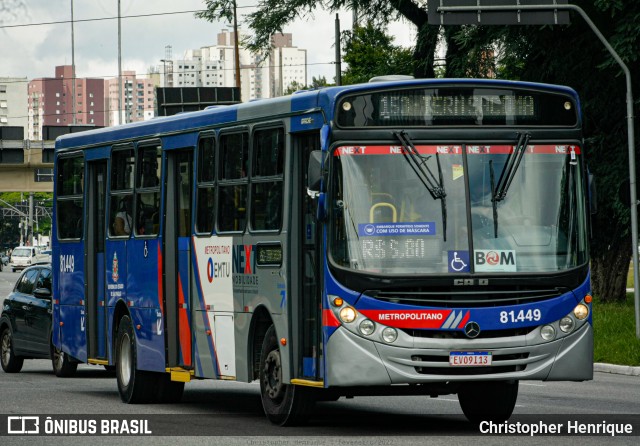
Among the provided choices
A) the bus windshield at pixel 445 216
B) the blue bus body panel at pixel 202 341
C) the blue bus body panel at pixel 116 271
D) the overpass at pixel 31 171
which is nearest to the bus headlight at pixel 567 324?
the bus windshield at pixel 445 216

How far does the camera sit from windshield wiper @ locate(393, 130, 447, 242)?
1239cm

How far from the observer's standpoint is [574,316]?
1266 centimetres

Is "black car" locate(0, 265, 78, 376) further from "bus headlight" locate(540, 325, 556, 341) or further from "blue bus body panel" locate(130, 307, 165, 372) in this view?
"bus headlight" locate(540, 325, 556, 341)

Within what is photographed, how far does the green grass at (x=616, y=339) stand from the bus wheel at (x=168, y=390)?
9286mm

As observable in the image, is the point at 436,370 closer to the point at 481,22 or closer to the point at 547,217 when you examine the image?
the point at 547,217

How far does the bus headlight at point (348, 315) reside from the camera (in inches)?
482

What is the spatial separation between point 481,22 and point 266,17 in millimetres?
16979

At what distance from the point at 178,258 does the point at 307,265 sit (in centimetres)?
333

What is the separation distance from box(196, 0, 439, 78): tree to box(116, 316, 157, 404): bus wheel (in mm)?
22637

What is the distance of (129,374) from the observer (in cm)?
1719

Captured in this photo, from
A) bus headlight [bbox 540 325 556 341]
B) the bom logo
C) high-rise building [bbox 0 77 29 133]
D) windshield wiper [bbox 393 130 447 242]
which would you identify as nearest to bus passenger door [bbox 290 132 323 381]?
windshield wiper [bbox 393 130 447 242]

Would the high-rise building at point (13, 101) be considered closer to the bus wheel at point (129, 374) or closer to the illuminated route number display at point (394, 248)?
the bus wheel at point (129, 374)

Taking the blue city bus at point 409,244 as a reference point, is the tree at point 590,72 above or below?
above

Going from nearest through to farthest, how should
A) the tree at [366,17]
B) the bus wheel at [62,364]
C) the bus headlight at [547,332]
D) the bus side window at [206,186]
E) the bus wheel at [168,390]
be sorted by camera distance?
the bus headlight at [547,332], the bus side window at [206,186], the bus wheel at [168,390], the bus wheel at [62,364], the tree at [366,17]
